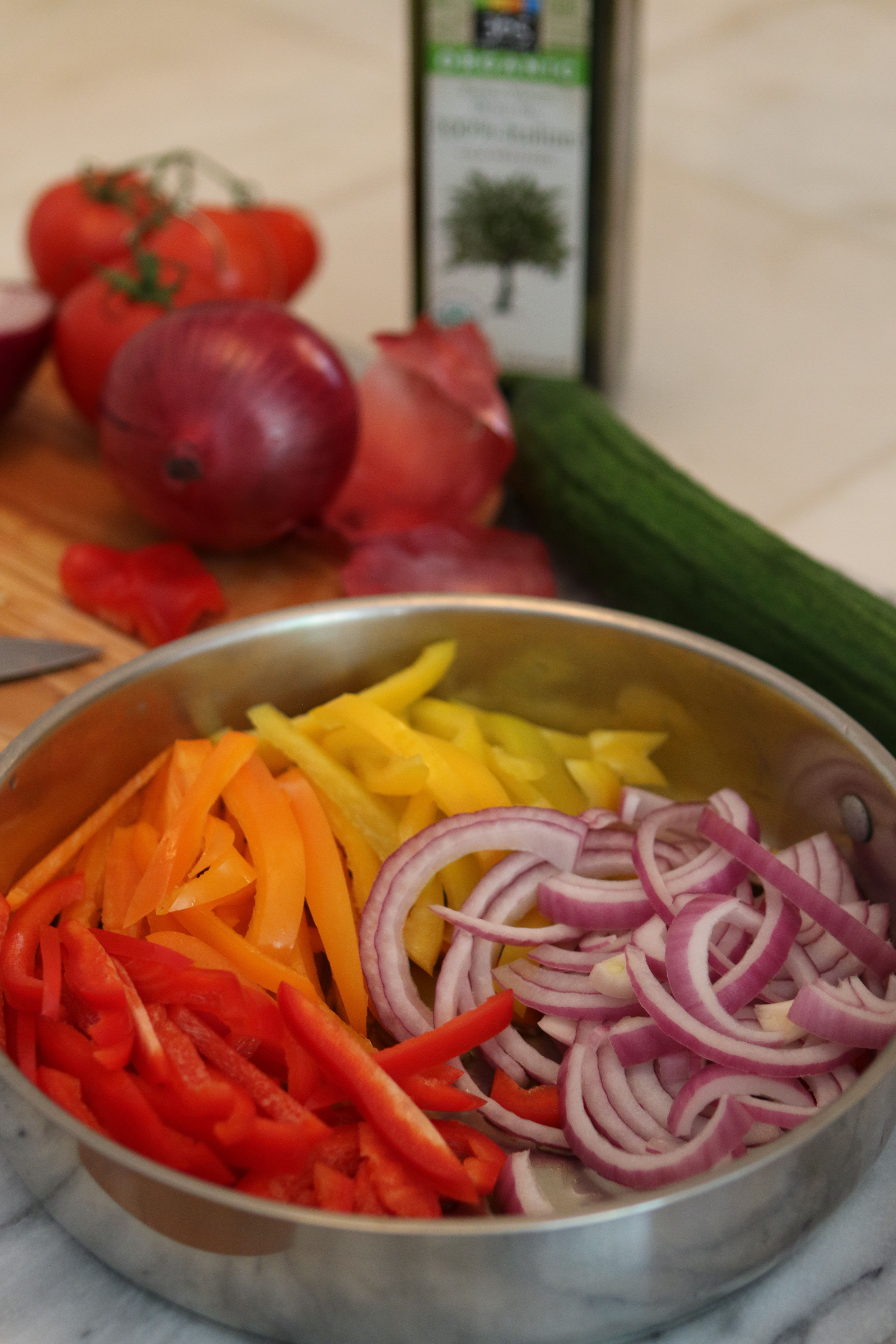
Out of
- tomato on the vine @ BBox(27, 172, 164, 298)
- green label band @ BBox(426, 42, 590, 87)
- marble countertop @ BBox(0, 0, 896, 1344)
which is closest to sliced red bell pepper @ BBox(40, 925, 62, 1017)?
marble countertop @ BBox(0, 0, 896, 1344)

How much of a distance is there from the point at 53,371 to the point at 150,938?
961 mm

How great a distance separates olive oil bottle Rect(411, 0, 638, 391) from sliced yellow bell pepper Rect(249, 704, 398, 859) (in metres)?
0.70

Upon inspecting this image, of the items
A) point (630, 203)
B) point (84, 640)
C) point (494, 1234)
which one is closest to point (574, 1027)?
point (494, 1234)

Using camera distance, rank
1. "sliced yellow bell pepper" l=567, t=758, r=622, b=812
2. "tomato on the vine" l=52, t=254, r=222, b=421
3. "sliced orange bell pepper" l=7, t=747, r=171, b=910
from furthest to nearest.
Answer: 1. "tomato on the vine" l=52, t=254, r=222, b=421
2. "sliced yellow bell pepper" l=567, t=758, r=622, b=812
3. "sliced orange bell pepper" l=7, t=747, r=171, b=910

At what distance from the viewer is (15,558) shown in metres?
1.39

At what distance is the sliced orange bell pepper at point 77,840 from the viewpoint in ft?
3.30

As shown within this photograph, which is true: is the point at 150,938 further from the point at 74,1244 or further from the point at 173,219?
the point at 173,219

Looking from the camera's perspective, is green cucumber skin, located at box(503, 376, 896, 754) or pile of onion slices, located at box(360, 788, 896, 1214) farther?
green cucumber skin, located at box(503, 376, 896, 754)

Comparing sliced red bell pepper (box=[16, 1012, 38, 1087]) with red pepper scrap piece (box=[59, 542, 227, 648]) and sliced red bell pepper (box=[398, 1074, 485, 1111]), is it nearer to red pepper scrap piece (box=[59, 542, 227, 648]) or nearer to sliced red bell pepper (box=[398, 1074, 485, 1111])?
sliced red bell pepper (box=[398, 1074, 485, 1111])

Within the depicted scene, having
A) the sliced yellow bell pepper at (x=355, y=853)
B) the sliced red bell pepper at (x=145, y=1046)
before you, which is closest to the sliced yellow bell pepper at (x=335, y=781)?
the sliced yellow bell pepper at (x=355, y=853)

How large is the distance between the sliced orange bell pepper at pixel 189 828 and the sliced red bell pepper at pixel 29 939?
5 centimetres

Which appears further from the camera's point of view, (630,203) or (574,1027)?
(630,203)

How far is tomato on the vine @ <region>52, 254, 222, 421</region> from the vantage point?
1453 millimetres

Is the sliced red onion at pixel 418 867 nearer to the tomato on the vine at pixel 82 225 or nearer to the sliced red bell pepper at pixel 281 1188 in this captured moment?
the sliced red bell pepper at pixel 281 1188
